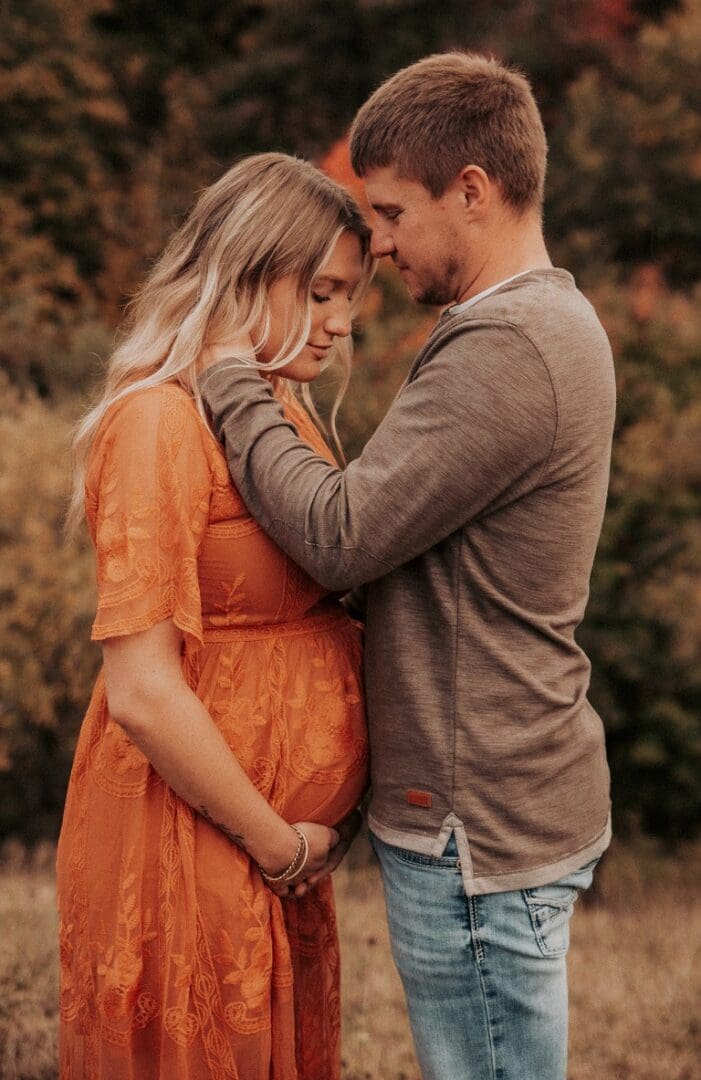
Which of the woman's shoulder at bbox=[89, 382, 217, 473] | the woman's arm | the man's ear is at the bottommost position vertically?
the woman's arm

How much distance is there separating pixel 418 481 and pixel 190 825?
0.75 m

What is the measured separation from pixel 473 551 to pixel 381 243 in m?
0.64

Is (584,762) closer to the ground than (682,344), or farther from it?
farther from it

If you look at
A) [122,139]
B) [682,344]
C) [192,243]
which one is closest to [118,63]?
[122,139]

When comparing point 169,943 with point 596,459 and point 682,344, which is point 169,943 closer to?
point 596,459

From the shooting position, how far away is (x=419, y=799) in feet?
6.21

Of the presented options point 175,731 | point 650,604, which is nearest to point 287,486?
point 175,731

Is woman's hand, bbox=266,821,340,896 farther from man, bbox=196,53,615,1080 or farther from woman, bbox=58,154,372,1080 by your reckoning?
man, bbox=196,53,615,1080

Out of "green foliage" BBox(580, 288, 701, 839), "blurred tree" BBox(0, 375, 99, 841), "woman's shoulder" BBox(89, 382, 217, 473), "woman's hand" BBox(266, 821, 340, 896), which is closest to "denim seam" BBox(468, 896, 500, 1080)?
"woman's hand" BBox(266, 821, 340, 896)

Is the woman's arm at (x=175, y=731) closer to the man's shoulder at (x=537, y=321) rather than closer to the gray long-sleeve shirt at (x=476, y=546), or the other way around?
the gray long-sleeve shirt at (x=476, y=546)

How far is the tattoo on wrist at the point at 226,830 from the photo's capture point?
1.92 meters

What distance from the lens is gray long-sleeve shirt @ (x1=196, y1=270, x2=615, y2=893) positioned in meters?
1.75

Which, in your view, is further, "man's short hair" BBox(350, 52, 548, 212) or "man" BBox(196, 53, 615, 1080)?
"man's short hair" BBox(350, 52, 548, 212)

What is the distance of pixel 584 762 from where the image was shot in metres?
1.99
